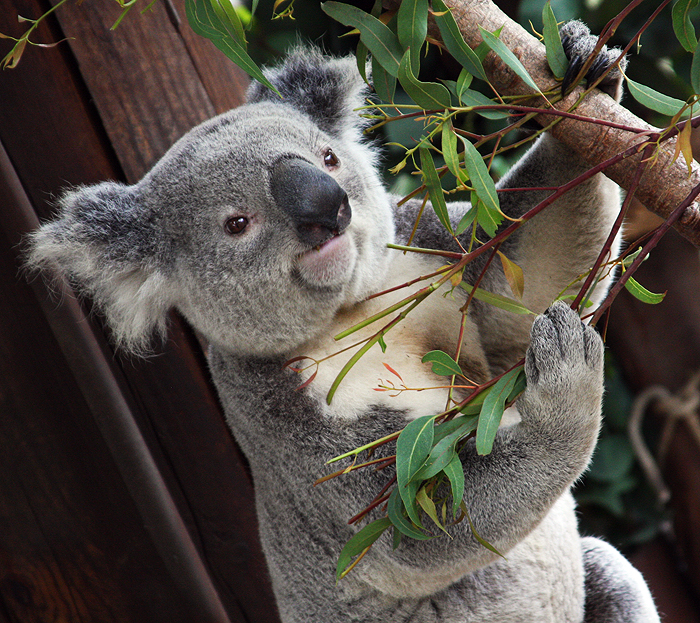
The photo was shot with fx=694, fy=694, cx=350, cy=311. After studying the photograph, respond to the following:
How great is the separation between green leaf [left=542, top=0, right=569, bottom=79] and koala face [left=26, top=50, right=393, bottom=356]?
1.75 feet

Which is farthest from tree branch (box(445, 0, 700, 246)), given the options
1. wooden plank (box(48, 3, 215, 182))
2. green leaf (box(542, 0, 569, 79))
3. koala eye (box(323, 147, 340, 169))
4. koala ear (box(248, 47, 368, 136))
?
wooden plank (box(48, 3, 215, 182))

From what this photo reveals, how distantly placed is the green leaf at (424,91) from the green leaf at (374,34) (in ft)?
0.15

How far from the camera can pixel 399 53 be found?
50.5 inches

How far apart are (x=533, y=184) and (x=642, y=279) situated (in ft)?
6.98

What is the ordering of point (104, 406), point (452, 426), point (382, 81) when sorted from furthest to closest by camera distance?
point (104, 406), point (382, 81), point (452, 426)

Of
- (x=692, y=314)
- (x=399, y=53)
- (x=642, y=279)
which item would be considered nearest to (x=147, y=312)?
(x=399, y=53)

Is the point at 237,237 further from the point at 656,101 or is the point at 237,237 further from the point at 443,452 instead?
the point at 656,101

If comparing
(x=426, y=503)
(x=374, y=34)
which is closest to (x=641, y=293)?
(x=426, y=503)

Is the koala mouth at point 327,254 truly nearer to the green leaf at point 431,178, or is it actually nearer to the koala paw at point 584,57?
the green leaf at point 431,178

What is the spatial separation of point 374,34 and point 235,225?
63 centimetres

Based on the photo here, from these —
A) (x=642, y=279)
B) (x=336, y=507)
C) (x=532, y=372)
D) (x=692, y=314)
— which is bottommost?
(x=692, y=314)

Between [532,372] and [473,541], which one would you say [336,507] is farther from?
[532,372]

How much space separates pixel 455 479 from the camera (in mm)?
1211

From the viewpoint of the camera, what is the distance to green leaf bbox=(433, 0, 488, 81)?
125cm
